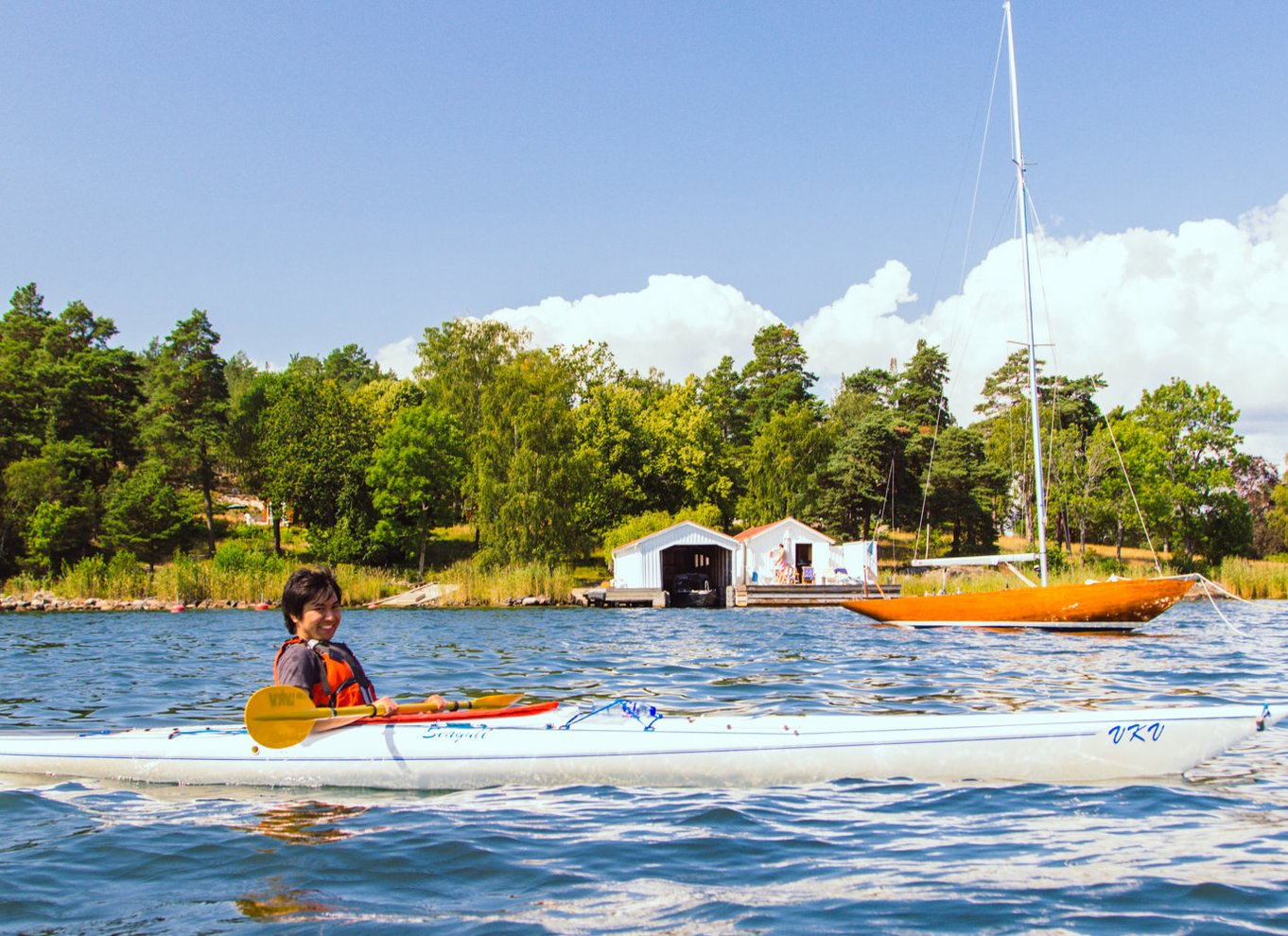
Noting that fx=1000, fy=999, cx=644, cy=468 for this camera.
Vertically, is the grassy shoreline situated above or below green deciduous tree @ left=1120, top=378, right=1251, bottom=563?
below

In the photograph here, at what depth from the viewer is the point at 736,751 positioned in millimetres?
7406

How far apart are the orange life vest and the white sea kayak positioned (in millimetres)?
258

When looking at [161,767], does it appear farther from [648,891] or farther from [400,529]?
[400,529]

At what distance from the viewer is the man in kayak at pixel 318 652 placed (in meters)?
7.35

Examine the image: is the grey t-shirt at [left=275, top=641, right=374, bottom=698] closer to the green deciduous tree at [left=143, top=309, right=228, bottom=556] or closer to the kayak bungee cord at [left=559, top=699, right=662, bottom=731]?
the kayak bungee cord at [left=559, top=699, right=662, bottom=731]

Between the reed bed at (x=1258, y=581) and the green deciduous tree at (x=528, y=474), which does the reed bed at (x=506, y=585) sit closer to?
the green deciduous tree at (x=528, y=474)

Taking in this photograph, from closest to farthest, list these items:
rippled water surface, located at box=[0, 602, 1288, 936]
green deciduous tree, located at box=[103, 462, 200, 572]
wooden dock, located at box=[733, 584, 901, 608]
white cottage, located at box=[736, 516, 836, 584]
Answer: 1. rippled water surface, located at box=[0, 602, 1288, 936]
2. wooden dock, located at box=[733, 584, 901, 608]
3. white cottage, located at box=[736, 516, 836, 584]
4. green deciduous tree, located at box=[103, 462, 200, 572]

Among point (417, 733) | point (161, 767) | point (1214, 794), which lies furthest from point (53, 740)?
point (1214, 794)

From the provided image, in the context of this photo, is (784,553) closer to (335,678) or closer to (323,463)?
(323,463)

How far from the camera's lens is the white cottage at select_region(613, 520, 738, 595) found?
4678 centimetres

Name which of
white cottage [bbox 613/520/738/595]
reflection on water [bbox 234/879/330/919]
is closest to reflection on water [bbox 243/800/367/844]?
reflection on water [bbox 234/879/330/919]

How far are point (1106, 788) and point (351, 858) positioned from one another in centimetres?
517

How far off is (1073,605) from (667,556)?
28.3m

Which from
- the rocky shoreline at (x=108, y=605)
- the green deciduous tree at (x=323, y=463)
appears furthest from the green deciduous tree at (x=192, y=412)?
the rocky shoreline at (x=108, y=605)
